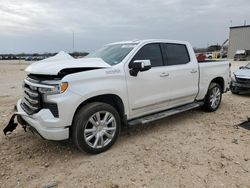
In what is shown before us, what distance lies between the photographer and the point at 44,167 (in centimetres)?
361

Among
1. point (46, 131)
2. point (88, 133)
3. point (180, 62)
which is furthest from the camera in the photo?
point (180, 62)

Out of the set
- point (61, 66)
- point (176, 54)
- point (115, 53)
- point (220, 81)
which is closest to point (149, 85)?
point (115, 53)

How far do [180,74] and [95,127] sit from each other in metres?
2.32

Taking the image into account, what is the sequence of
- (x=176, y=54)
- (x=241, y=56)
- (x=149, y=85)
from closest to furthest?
(x=149, y=85)
(x=176, y=54)
(x=241, y=56)

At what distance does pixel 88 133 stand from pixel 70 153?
0.54m

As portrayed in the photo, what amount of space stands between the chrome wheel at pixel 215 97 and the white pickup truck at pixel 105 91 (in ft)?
3.23

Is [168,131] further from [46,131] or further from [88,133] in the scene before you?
[46,131]

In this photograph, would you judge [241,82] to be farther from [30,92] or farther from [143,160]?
[30,92]

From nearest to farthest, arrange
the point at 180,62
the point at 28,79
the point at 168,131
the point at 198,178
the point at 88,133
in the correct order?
1. the point at 198,178
2. the point at 88,133
3. the point at 28,79
4. the point at 168,131
5. the point at 180,62

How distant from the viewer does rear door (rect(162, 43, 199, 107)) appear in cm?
505

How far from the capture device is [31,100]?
383cm

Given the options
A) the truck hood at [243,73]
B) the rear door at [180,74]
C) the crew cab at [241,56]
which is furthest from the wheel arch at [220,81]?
the crew cab at [241,56]

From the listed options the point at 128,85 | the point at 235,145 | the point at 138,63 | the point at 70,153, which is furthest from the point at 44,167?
the point at 235,145

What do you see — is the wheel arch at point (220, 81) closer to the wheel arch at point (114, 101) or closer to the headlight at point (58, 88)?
the wheel arch at point (114, 101)
